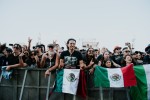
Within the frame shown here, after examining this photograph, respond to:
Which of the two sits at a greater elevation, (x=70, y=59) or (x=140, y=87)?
(x=70, y=59)

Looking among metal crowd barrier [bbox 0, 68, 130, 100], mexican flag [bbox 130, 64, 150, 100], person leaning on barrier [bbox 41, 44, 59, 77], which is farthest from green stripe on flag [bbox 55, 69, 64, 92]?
mexican flag [bbox 130, 64, 150, 100]

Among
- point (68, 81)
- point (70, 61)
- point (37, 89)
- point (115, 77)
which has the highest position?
point (70, 61)

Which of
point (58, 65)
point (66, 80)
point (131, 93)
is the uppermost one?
point (58, 65)

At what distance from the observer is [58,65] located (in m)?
6.70

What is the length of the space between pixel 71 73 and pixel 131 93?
6.74ft

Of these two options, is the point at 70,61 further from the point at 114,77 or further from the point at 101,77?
the point at 114,77

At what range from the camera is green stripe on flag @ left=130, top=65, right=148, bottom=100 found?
6.59 meters

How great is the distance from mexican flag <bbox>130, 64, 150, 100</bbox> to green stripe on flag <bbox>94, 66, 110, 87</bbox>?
36.2 inches

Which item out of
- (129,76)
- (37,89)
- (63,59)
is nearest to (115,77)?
(129,76)

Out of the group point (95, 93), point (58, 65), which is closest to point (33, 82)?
point (58, 65)

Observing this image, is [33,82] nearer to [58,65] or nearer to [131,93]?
[58,65]

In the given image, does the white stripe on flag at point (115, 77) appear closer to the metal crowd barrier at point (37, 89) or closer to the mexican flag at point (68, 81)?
the metal crowd barrier at point (37, 89)

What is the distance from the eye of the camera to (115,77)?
21.5 ft

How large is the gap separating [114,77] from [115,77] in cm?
3
